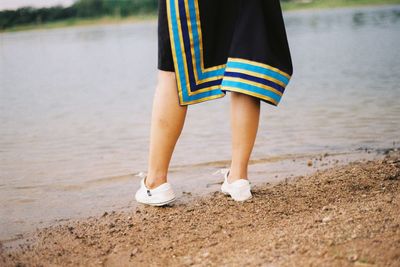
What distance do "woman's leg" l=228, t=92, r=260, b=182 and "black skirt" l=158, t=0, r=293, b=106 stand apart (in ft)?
0.30

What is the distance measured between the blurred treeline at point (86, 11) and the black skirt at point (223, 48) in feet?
145

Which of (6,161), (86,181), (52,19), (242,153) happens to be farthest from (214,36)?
(52,19)

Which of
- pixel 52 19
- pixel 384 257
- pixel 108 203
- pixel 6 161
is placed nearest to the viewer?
pixel 384 257

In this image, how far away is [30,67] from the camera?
45.9 ft

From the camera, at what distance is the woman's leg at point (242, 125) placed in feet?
9.54

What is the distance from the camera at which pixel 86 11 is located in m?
58.3

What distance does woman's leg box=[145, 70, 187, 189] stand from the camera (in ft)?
9.60

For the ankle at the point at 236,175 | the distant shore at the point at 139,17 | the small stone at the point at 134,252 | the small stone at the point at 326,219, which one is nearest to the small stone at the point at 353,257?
the small stone at the point at 326,219

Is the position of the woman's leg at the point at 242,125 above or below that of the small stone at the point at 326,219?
above

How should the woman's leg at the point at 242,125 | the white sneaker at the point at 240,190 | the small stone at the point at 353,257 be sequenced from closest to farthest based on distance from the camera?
1. the small stone at the point at 353,257
2. the woman's leg at the point at 242,125
3. the white sneaker at the point at 240,190

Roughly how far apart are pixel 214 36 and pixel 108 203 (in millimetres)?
1230

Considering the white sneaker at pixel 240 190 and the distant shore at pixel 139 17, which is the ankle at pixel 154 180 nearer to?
the white sneaker at pixel 240 190

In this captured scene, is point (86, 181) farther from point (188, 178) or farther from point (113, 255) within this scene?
point (113, 255)

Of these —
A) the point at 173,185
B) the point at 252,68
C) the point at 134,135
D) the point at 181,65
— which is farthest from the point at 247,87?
the point at 134,135
